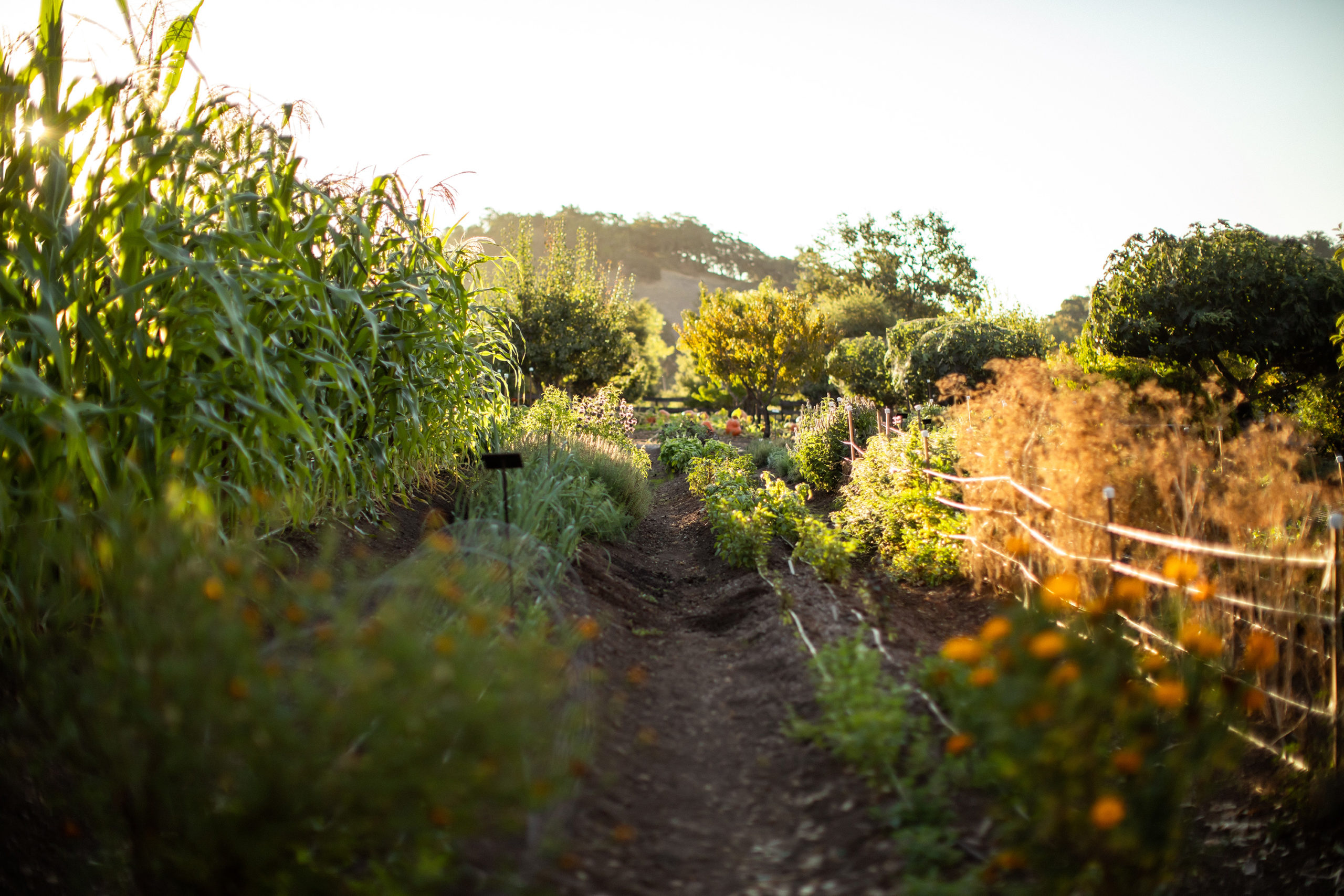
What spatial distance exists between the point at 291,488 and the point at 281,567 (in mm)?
380

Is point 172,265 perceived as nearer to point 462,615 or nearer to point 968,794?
point 462,615

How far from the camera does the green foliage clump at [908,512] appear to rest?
5.85m

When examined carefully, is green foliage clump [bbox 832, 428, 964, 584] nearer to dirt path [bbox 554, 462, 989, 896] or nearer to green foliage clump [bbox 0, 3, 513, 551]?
dirt path [bbox 554, 462, 989, 896]

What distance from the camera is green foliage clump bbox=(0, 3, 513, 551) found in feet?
8.59

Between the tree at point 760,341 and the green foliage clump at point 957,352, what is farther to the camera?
the tree at point 760,341

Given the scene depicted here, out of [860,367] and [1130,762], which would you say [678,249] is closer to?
[860,367]

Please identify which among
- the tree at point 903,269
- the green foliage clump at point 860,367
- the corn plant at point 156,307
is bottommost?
the corn plant at point 156,307

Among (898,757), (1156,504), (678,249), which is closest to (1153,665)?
(898,757)

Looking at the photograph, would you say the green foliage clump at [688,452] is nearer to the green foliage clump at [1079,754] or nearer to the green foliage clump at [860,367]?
the green foliage clump at [860,367]

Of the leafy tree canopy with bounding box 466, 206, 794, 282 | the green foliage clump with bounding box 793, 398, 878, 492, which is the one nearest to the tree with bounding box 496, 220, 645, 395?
the green foliage clump with bounding box 793, 398, 878, 492

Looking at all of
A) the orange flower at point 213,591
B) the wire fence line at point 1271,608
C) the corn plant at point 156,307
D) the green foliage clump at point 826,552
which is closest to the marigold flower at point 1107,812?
the wire fence line at point 1271,608

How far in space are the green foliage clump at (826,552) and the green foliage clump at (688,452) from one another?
5.40 meters

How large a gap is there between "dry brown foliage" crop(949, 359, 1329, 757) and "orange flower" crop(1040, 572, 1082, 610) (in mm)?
126

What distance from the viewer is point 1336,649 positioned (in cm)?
267
